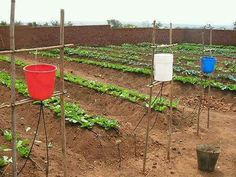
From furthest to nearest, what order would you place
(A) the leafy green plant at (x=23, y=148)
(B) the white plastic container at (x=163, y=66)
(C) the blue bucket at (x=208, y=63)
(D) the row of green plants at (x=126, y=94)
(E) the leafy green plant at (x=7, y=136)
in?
(D) the row of green plants at (x=126, y=94), (C) the blue bucket at (x=208, y=63), (E) the leafy green plant at (x=7, y=136), (B) the white plastic container at (x=163, y=66), (A) the leafy green plant at (x=23, y=148)

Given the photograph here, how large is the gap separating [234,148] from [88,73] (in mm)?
9598

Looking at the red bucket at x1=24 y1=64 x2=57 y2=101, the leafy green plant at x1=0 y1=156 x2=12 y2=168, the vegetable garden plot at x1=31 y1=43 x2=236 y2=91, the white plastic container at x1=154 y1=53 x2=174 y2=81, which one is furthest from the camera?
the vegetable garden plot at x1=31 y1=43 x2=236 y2=91

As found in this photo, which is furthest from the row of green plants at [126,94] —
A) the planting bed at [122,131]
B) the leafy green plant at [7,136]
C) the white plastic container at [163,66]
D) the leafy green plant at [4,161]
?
the leafy green plant at [4,161]

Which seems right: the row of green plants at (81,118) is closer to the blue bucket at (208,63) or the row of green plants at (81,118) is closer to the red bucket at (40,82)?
the blue bucket at (208,63)

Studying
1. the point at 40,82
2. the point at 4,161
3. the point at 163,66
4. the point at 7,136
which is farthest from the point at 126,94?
the point at 40,82

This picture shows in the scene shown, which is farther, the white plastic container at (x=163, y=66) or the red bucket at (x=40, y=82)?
the white plastic container at (x=163, y=66)

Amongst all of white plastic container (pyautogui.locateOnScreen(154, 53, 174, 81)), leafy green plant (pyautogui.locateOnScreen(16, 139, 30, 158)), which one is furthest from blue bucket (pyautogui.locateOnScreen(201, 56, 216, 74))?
leafy green plant (pyautogui.locateOnScreen(16, 139, 30, 158))

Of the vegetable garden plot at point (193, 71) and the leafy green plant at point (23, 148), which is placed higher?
the vegetable garden plot at point (193, 71)

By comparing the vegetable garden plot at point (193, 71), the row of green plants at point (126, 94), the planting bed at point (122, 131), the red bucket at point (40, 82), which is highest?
the red bucket at point (40, 82)

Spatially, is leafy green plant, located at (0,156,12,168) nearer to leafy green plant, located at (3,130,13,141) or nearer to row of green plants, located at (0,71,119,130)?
leafy green plant, located at (3,130,13,141)

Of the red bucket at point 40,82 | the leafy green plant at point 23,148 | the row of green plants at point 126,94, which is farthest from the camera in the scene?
the row of green plants at point 126,94

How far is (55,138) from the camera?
8.53 meters

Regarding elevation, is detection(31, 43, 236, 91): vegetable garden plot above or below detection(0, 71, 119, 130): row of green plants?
above

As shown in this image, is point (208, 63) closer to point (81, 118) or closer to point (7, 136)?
point (81, 118)
